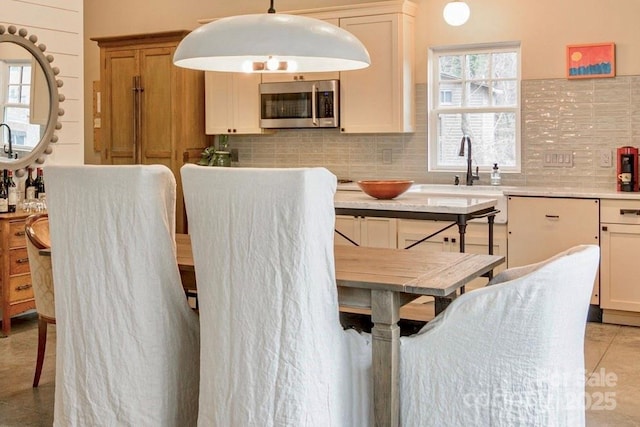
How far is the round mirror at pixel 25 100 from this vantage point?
5090 mm

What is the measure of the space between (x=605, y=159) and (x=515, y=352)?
3579 mm

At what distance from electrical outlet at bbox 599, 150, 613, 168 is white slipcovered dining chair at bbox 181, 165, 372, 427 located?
12.1 feet

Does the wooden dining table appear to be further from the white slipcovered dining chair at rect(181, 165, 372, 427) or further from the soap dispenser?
the soap dispenser

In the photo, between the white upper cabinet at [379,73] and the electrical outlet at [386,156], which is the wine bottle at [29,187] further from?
the electrical outlet at [386,156]

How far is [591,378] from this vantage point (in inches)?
152

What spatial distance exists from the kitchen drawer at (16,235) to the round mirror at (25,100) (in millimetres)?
486

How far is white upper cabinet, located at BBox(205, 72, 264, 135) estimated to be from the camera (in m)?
6.54

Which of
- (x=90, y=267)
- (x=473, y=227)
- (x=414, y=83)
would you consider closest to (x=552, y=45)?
(x=414, y=83)

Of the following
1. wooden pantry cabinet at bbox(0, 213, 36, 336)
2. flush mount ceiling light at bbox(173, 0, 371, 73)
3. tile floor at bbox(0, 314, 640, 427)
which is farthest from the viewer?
wooden pantry cabinet at bbox(0, 213, 36, 336)

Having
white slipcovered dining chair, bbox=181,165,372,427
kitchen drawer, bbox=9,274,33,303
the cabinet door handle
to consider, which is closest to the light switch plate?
the cabinet door handle

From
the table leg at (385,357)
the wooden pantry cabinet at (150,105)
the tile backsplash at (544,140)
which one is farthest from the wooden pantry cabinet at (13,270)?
the table leg at (385,357)

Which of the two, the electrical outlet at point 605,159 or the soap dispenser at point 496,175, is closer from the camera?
the electrical outlet at point 605,159

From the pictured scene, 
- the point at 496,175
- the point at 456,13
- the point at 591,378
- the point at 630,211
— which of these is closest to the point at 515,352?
the point at 591,378

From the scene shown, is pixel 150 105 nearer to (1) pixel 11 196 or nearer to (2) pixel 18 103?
(2) pixel 18 103
